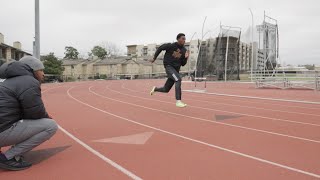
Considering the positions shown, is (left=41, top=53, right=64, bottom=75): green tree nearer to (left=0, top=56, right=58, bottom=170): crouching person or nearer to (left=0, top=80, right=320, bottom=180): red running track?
(left=0, top=80, right=320, bottom=180): red running track

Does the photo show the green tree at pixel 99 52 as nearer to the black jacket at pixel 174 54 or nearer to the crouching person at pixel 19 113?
the black jacket at pixel 174 54

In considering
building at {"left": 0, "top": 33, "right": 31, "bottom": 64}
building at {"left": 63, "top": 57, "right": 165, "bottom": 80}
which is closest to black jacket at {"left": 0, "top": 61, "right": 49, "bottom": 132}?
building at {"left": 0, "top": 33, "right": 31, "bottom": 64}

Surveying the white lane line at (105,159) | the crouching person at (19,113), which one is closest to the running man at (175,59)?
the white lane line at (105,159)

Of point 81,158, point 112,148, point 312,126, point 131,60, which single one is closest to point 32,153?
point 81,158

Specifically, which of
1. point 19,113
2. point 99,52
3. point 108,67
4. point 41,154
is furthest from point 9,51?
point 99,52

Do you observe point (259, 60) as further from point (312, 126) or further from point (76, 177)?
point (76, 177)

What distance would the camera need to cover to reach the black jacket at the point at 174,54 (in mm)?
9914

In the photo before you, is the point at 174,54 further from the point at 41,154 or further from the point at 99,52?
the point at 99,52

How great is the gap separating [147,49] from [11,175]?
492 ft

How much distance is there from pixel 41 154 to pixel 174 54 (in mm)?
5629

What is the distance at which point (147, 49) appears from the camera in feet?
502

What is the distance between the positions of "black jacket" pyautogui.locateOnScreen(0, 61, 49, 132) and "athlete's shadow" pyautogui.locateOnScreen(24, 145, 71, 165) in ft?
2.00

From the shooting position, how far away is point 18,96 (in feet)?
13.9

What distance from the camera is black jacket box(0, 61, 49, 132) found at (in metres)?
4.23
